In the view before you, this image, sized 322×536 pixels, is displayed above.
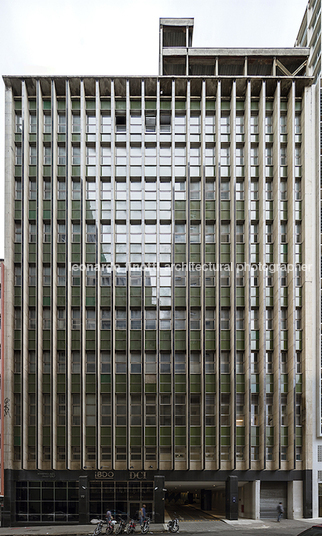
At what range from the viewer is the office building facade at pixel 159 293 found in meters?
41.3

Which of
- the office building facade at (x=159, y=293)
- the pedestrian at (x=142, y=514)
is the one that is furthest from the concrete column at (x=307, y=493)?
the pedestrian at (x=142, y=514)

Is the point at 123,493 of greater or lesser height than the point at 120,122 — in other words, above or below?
below

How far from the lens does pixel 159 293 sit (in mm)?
43812

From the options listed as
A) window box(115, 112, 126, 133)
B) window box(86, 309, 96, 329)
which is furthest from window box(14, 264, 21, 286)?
window box(115, 112, 126, 133)

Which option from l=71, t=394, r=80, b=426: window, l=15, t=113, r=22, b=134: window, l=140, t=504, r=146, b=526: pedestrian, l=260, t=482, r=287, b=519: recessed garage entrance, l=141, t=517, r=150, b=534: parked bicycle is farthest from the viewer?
l=15, t=113, r=22, b=134: window

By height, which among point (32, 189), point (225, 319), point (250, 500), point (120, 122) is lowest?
point (250, 500)

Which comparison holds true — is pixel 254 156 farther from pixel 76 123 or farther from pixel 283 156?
pixel 76 123

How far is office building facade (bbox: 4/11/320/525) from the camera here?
4131 centimetres

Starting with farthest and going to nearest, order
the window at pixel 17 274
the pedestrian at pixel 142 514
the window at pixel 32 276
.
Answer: the window at pixel 32 276 → the window at pixel 17 274 → the pedestrian at pixel 142 514

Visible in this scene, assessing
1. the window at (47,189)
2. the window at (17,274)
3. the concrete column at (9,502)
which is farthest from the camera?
the window at (47,189)

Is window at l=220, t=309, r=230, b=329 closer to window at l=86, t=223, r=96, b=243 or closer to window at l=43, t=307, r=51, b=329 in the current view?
window at l=86, t=223, r=96, b=243

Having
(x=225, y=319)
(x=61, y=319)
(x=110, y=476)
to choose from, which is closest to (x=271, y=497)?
(x=110, y=476)

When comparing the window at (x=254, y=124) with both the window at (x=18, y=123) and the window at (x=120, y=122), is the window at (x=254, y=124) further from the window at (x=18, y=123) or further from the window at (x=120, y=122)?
the window at (x=18, y=123)

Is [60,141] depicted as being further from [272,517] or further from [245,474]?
[272,517]
